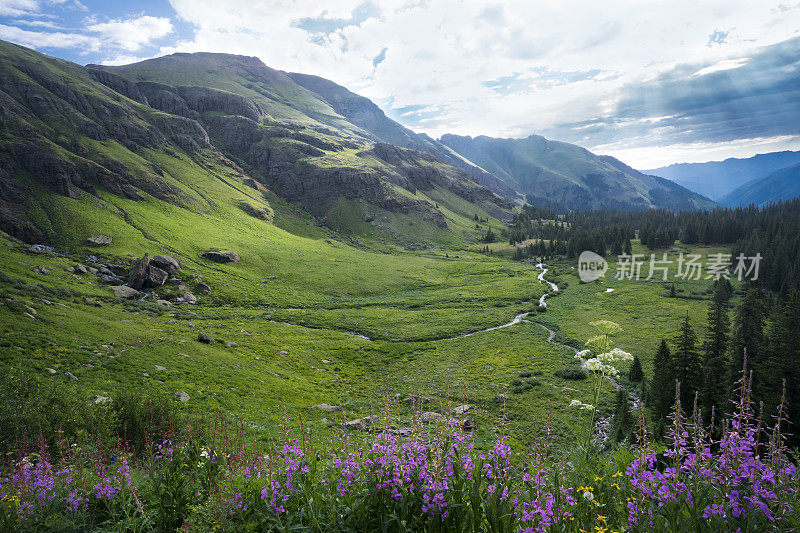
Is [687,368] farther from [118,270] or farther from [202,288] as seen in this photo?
[118,270]

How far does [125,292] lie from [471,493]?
7881 cm

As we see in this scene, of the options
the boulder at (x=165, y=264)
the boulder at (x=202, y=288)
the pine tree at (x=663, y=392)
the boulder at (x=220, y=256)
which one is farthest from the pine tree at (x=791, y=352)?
the boulder at (x=220, y=256)

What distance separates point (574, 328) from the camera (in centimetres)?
6425

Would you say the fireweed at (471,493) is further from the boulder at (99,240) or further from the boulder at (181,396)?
the boulder at (99,240)

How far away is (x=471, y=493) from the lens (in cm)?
594

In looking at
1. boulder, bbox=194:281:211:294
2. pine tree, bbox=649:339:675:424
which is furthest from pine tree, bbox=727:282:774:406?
boulder, bbox=194:281:211:294

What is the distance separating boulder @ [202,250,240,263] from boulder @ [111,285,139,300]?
3044 cm

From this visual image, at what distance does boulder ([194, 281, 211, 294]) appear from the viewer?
74.9 metres

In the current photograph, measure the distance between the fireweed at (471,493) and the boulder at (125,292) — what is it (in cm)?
6940

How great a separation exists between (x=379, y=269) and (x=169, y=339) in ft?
256

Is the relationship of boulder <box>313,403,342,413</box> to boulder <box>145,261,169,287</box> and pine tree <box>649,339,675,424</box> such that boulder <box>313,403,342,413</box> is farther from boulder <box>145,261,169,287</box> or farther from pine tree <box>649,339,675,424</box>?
boulder <box>145,261,169,287</box>

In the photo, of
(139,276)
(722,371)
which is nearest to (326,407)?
(722,371)

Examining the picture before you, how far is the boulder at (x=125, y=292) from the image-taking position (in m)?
63.3

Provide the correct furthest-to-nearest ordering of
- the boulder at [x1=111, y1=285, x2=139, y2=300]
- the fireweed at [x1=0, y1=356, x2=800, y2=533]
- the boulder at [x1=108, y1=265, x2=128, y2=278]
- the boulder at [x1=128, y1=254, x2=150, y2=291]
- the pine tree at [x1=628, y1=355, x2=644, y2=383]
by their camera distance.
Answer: the boulder at [x1=108, y1=265, x2=128, y2=278] < the boulder at [x1=128, y1=254, x2=150, y2=291] < the boulder at [x1=111, y1=285, x2=139, y2=300] < the pine tree at [x1=628, y1=355, x2=644, y2=383] < the fireweed at [x1=0, y1=356, x2=800, y2=533]
